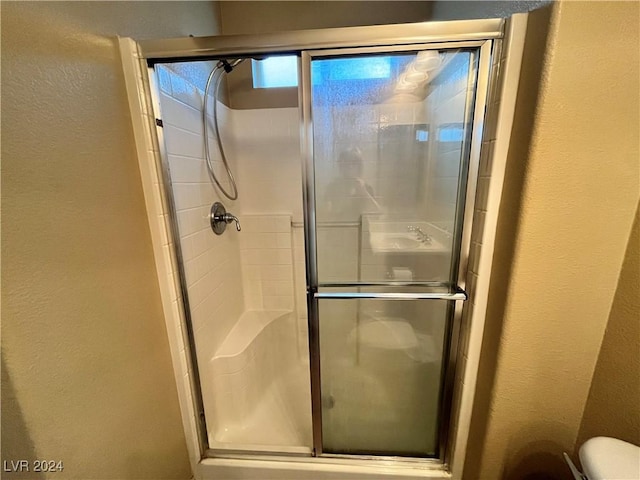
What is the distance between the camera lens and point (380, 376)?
126 cm

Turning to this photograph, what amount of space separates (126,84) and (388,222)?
42.4 inches

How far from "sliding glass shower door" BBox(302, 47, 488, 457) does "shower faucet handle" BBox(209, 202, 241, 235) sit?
63 centimetres

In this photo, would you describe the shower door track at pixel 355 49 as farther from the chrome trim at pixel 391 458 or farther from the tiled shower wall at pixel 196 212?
the chrome trim at pixel 391 458

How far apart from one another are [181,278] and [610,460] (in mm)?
1375

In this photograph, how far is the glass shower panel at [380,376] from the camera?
1.19 meters

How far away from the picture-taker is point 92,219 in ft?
2.32

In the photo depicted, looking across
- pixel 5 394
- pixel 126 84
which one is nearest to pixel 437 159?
pixel 126 84

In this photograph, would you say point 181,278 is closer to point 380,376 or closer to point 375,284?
point 375,284

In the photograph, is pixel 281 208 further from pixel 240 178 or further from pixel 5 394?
pixel 5 394

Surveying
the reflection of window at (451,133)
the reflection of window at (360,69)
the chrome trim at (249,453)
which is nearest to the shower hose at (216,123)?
the reflection of window at (360,69)

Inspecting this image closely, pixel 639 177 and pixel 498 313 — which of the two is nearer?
pixel 639 177

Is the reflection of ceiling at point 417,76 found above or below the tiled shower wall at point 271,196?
above

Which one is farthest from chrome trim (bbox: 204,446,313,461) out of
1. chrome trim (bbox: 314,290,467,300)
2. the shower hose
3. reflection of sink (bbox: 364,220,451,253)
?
the shower hose

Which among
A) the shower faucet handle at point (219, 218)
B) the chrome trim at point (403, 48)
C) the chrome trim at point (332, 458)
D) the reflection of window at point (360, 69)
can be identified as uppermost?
the reflection of window at point (360, 69)
